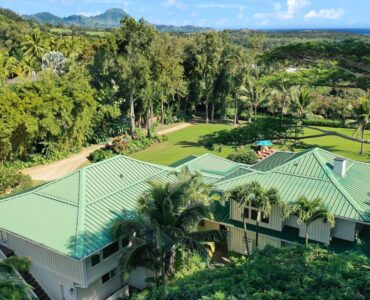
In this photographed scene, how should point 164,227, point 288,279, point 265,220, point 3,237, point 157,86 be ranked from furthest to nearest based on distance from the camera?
point 157,86
point 3,237
point 265,220
point 164,227
point 288,279

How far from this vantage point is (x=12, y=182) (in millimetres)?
30641

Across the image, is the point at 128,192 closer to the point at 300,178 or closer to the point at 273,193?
the point at 273,193

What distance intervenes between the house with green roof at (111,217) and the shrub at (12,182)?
10.5 meters

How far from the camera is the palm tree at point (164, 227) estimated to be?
51.6ft

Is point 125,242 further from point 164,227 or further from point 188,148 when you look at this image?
point 188,148

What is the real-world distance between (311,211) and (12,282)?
12.4 meters

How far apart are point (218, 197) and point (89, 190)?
6.73m

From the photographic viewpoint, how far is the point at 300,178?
66.8ft

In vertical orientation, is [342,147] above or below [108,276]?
below

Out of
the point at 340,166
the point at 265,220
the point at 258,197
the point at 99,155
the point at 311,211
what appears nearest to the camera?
the point at 311,211

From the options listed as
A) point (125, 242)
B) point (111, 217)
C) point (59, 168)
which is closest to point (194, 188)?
point (111, 217)

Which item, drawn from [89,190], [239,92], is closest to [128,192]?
[89,190]

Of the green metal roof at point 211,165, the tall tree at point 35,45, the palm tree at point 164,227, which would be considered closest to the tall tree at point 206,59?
the green metal roof at point 211,165

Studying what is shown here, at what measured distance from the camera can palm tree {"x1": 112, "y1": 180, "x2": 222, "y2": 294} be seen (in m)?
15.7
